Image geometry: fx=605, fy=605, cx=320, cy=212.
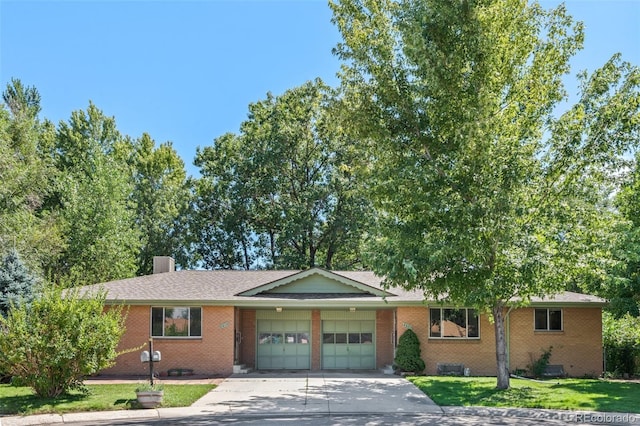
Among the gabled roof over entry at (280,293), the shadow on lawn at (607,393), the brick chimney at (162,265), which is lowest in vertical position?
the shadow on lawn at (607,393)

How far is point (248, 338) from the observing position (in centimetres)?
2431

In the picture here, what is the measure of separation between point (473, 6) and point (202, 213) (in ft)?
91.3

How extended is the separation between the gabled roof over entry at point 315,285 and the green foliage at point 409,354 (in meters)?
2.12

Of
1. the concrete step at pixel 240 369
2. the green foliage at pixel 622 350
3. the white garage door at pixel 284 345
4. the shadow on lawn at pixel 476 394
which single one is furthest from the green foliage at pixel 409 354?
the green foliage at pixel 622 350

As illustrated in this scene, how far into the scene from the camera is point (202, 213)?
133 ft

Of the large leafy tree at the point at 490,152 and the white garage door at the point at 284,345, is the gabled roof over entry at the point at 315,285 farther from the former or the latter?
the large leafy tree at the point at 490,152

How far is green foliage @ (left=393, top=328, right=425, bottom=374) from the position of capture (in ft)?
70.9

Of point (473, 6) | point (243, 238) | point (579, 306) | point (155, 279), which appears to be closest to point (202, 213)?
point (243, 238)

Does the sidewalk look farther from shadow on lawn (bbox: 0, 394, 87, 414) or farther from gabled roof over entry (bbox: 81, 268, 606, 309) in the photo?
gabled roof over entry (bbox: 81, 268, 606, 309)

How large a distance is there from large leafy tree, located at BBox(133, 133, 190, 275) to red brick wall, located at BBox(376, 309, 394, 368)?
19.6 m

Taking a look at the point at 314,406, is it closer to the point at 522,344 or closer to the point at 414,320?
the point at 414,320

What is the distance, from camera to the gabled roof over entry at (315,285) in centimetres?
2311

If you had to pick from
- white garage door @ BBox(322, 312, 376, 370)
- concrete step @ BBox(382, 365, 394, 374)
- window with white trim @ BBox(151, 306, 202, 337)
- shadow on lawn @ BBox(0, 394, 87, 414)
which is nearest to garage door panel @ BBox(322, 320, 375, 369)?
white garage door @ BBox(322, 312, 376, 370)

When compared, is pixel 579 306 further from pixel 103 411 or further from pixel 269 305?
pixel 103 411
